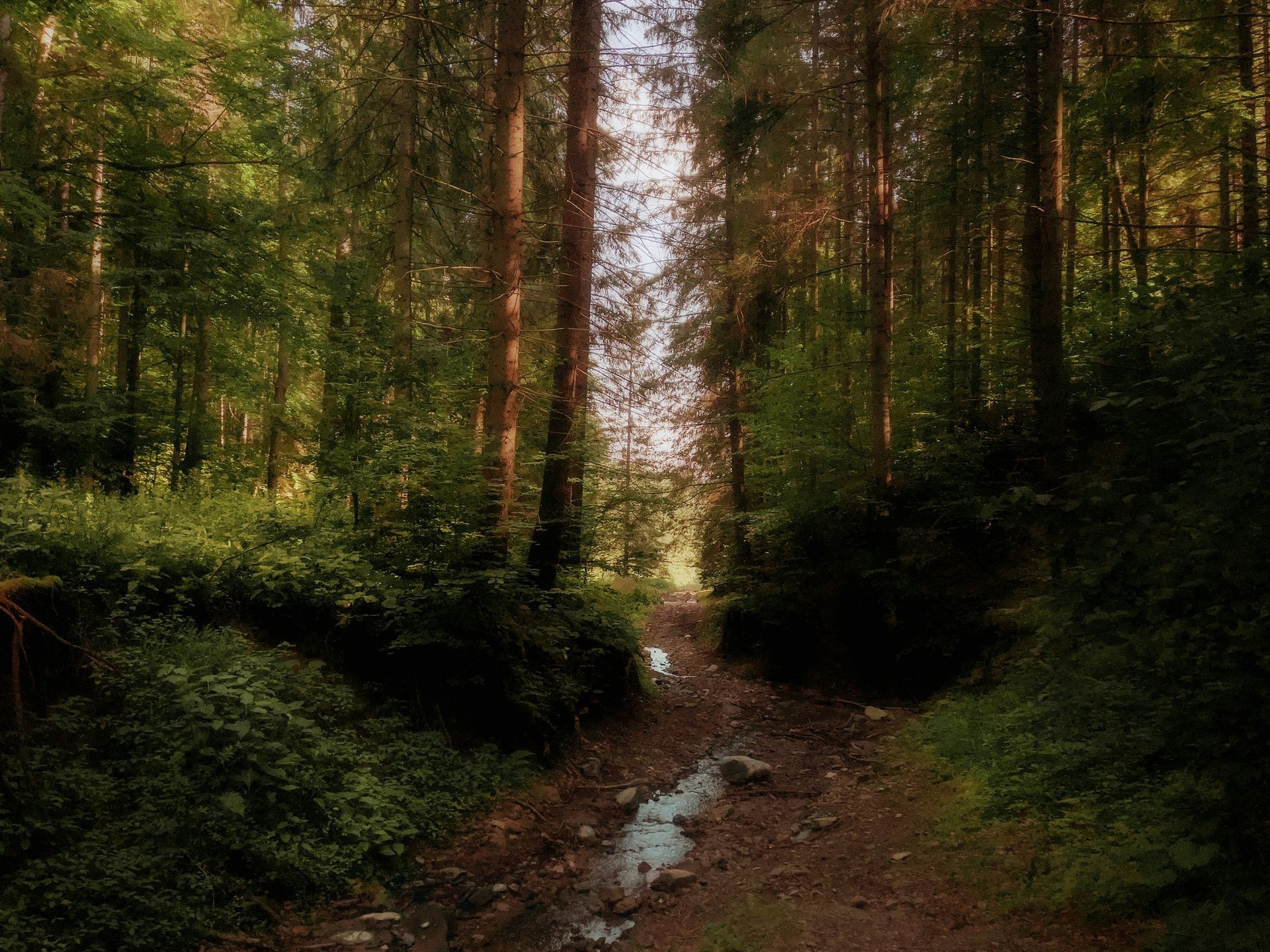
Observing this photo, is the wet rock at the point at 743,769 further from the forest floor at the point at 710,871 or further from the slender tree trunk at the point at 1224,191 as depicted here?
the slender tree trunk at the point at 1224,191

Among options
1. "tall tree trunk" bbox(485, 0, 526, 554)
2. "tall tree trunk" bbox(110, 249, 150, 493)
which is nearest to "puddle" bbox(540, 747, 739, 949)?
"tall tree trunk" bbox(485, 0, 526, 554)

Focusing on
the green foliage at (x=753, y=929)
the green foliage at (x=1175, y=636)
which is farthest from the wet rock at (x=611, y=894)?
the green foliage at (x=1175, y=636)

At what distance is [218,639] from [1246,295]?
8.28 meters

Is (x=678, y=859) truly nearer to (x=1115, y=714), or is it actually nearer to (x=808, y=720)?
(x=1115, y=714)

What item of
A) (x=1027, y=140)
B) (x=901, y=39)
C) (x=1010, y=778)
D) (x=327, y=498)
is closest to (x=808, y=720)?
(x=1010, y=778)

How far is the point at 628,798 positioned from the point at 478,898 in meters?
2.38

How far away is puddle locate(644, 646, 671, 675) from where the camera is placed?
14.0 meters

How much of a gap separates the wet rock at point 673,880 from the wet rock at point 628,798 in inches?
60.6

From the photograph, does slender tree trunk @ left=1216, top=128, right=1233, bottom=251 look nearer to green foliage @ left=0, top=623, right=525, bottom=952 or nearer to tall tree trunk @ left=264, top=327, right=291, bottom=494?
green foliage @ left=0, top=623, right=525, bottom=952

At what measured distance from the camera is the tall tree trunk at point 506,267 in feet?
25.6

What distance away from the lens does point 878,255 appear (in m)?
11.1

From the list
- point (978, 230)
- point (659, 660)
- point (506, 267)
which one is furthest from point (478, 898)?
point (978, 230)

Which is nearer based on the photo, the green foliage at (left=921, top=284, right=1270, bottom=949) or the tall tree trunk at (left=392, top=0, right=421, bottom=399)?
the green foliage at (left=921, top=284, right=1270, bottom=949)

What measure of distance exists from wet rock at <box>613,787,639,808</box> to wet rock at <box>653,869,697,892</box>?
5.05 feet
